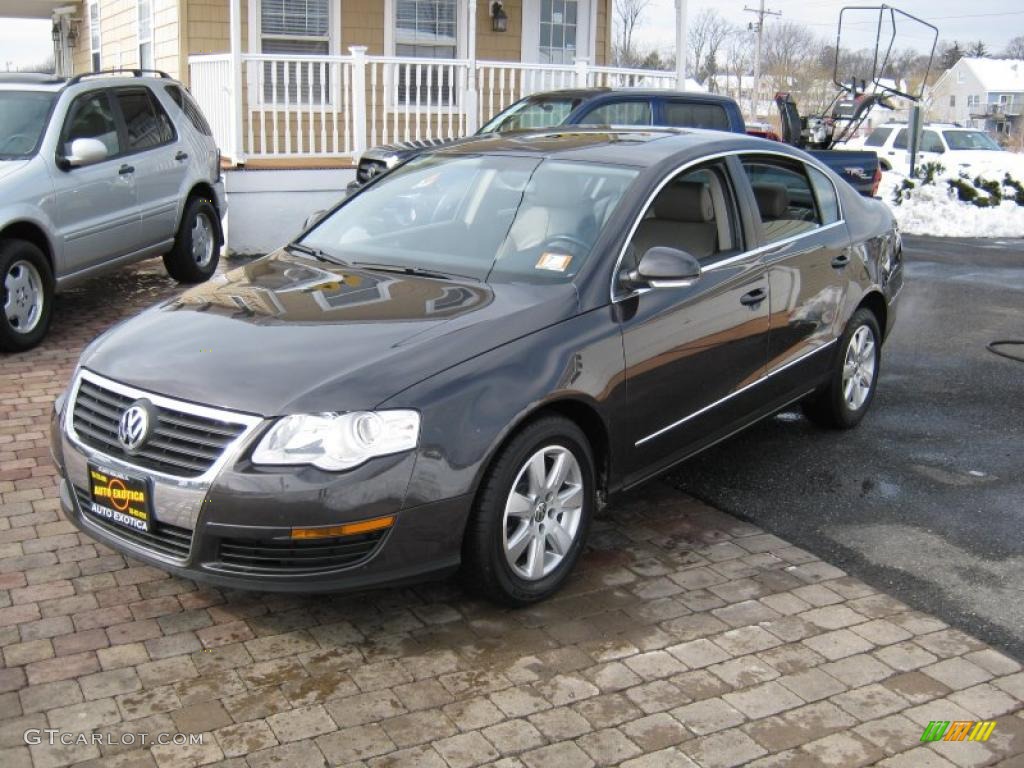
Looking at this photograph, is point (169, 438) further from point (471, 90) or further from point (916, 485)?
point (471, 90)

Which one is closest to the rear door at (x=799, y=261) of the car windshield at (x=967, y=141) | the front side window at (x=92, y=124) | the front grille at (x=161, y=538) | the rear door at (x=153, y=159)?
the front grille at (x=161, y=538)

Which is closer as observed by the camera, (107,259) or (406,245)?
(406,245)

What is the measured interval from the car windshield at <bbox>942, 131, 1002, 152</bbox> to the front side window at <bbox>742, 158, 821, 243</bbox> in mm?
20476

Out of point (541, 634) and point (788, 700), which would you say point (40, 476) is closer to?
point (541, 634)

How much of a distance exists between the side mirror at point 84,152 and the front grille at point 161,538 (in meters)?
5.05

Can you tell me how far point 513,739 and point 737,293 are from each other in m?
2.60

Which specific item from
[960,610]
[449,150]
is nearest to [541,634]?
[960,610]

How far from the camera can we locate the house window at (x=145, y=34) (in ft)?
54.3

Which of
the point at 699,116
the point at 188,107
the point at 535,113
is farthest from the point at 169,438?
the point at 699,116

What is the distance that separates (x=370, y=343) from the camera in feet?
13.6

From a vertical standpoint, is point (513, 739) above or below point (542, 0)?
below

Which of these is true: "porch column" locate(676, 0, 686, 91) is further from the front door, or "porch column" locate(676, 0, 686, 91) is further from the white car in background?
the front door

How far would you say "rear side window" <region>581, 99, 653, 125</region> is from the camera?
12219mm

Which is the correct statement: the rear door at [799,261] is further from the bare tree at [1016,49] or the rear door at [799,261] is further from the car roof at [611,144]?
the bare tree at [1016,49]
